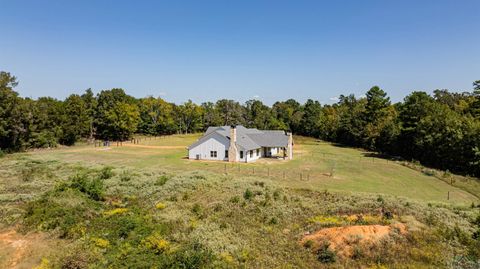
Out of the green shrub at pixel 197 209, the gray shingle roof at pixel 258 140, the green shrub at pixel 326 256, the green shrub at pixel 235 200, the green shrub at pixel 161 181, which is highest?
the gray shingle roof at pixel 258 140

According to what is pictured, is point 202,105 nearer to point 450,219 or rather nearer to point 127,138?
point 127,138

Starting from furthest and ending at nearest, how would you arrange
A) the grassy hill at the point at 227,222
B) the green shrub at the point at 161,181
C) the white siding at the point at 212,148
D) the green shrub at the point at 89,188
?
the white siding at the point at 212,148, the green shrub at the point at 161,181, the green shrub at the point at 89,188, the grassy hill at the point at 227,222

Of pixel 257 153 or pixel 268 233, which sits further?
pixel 257 153

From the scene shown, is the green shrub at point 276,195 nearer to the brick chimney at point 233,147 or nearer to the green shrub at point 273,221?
the green shrub at point 273,221

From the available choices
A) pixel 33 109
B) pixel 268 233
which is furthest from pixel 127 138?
pixel 268 233

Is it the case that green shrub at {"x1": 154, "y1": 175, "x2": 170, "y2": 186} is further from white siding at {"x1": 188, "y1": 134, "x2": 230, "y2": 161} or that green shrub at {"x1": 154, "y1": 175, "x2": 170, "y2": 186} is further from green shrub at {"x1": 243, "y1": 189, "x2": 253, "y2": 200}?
white siding at {"x1": 188, "y1": 134, "x2": 230, "y2": 161}

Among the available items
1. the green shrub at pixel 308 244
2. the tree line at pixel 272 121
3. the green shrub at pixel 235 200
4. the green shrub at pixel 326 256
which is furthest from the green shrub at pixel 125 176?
the tree line at pixel 272 121

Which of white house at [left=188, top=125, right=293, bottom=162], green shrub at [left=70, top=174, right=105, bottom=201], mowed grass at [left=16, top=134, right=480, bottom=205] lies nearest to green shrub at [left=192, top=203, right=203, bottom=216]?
green shrub at [left=70, top=174, right=105, bottom=201]
